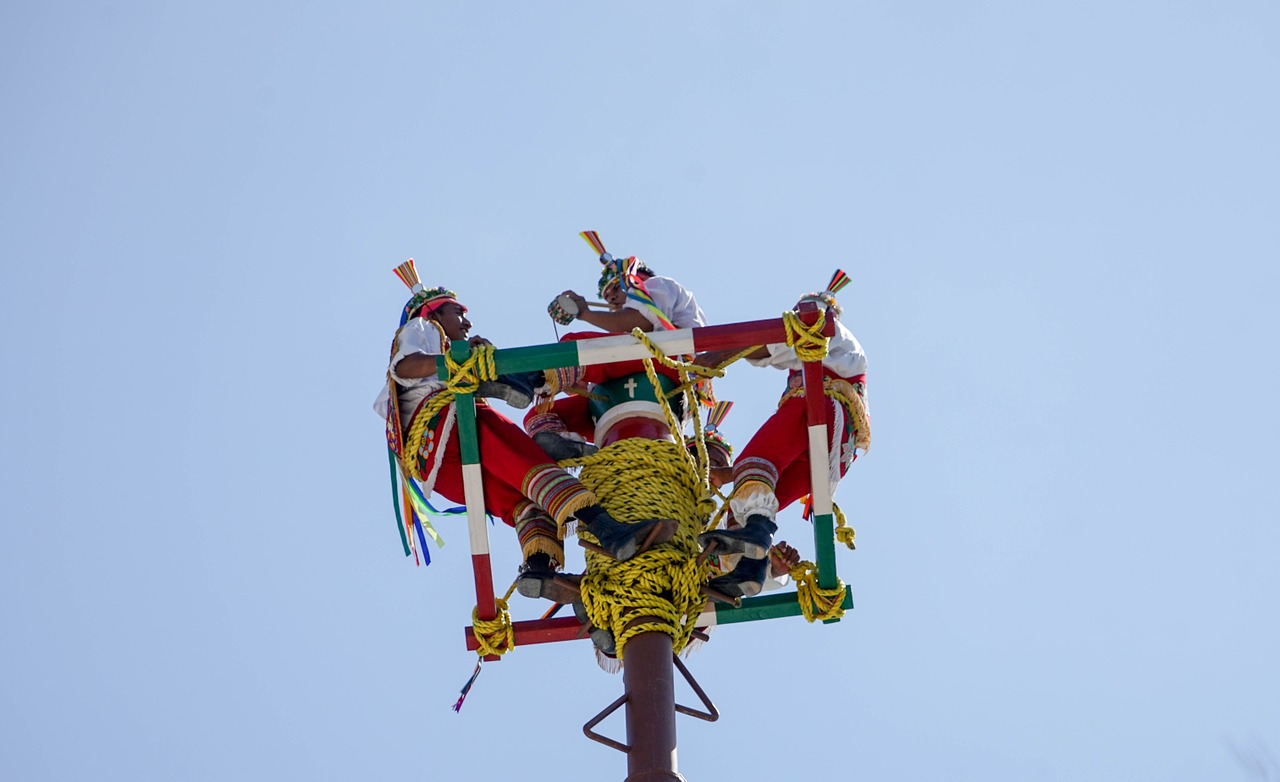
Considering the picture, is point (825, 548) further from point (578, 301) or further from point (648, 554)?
point (578, 301)

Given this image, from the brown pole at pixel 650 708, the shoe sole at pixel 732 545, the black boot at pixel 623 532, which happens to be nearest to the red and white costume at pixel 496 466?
the black boot at pixel 623 532

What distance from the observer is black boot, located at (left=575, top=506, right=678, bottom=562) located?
21.7ft

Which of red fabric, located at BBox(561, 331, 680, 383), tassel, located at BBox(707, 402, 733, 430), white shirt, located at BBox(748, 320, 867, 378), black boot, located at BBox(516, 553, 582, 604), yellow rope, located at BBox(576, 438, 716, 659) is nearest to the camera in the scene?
yellow rope, located at BBox(576, 438, 716, 659)

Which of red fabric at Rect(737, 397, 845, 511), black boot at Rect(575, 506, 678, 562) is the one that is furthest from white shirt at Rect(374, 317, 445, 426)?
red fabric at Rect(737, 397, 845, 511)

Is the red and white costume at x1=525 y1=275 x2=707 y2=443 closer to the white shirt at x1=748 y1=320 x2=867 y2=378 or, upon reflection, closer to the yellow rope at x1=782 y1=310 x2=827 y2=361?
the white shirt at x1=748 y1=320 x2=867 y2=378

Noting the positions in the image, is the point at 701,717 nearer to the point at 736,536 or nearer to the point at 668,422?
the point at 736,536

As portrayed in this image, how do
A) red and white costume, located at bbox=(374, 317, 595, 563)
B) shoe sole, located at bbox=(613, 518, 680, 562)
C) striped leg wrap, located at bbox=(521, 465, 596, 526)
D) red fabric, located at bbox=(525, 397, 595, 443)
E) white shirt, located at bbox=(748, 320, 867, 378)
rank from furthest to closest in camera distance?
red fabric, located at bbox=(525, 397, 595, 443), white shirt, located at bbox=(748, 320, 867, 378), red and white costume, located at bbox=(374, 317, 595, 563), striped leg wrap, located at bbox=(521, 465, 596, 526), shoe sole, located at bbox=(613, 518, 680, 562)

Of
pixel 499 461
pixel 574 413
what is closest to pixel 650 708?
pixel 499 461

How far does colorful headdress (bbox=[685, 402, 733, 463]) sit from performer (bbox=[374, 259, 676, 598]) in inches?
48.0

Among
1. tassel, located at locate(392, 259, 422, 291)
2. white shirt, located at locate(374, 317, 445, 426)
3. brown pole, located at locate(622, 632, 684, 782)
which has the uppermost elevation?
tassel, located at locate(392, 259, 422, 291)

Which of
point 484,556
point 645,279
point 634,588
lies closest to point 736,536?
point 634,588

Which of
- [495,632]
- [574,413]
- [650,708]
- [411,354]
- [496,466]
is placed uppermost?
[574,413]

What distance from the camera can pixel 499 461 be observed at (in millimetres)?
7137

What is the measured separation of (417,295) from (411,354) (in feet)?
2.05
